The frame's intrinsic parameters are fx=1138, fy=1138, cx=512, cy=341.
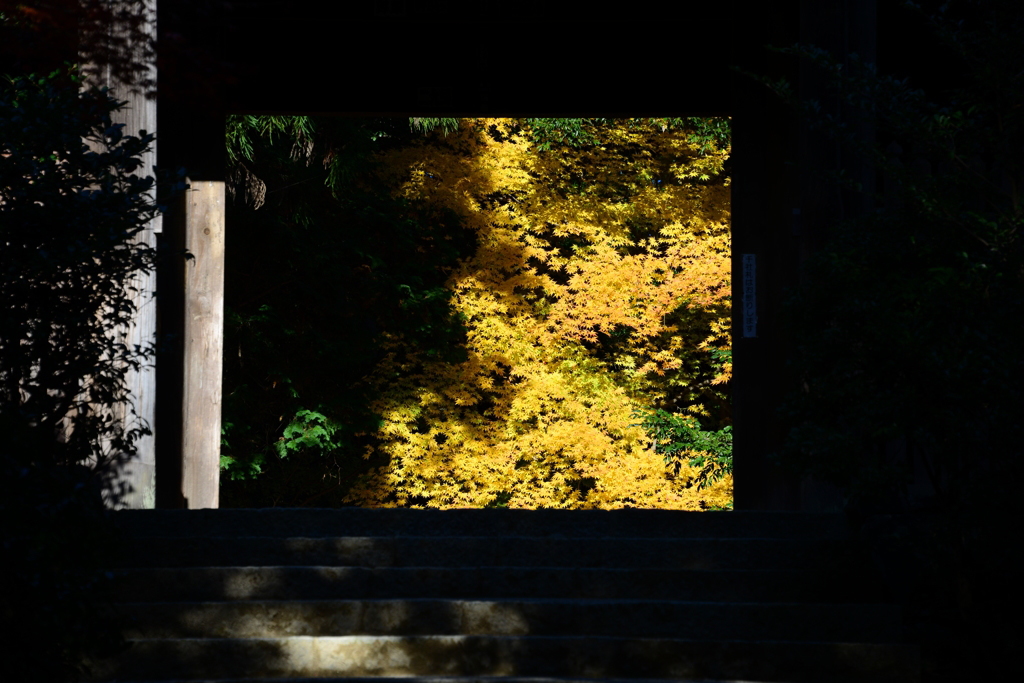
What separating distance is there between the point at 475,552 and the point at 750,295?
8.62 ft

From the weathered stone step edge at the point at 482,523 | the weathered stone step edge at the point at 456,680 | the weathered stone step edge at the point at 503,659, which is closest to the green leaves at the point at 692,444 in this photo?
the weathered stone step edge at the point at 482,523

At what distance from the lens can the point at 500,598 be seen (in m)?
4.23

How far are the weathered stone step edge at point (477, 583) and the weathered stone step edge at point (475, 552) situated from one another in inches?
5.6

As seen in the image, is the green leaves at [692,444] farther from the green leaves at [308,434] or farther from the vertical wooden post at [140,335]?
the vertical wooden post at [140,335]

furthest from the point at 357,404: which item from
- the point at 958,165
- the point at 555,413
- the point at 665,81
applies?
the point at 958,165

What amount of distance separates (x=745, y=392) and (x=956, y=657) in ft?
8.58

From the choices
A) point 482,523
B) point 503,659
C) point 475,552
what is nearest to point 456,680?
point 503,659

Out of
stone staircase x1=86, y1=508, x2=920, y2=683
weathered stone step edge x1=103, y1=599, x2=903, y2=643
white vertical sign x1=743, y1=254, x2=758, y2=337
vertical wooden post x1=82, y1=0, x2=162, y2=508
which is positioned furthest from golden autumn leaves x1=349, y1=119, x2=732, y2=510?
weathered stone step edge x1=103, y1=599, x2=903, y2=643

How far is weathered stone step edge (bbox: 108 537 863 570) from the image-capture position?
4.45 metres

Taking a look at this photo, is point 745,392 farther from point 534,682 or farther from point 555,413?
point 555,413

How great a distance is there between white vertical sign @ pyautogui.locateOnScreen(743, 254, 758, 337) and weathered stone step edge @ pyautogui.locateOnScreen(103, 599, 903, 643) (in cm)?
251

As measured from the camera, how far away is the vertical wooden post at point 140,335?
16.8 feet

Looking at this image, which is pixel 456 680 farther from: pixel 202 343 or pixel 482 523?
pixel 202 343

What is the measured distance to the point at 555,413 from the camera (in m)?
11.9
